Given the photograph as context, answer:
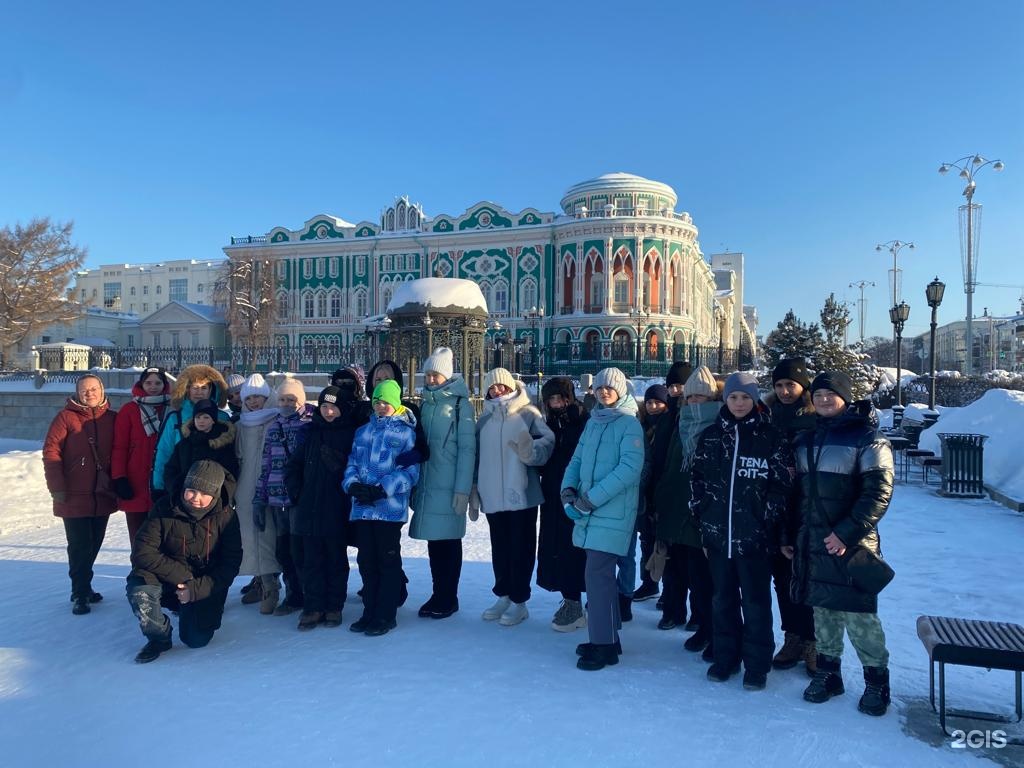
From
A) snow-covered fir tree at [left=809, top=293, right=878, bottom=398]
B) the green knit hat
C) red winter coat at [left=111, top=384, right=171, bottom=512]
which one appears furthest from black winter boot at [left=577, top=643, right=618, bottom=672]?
snow-covered fir tree at [left=809, top=293, right=878, bottom=398]

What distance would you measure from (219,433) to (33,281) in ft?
122

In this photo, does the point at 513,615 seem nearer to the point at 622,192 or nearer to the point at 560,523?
the point at 560,523

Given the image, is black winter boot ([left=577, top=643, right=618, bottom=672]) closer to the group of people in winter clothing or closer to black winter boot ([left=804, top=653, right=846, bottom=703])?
the group of people in winter clothing

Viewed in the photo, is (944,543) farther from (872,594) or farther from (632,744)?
(632,744)

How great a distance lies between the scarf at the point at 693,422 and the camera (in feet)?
14.0

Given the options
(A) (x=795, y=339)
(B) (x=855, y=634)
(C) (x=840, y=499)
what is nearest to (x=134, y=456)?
(C) (x=840, y=499)

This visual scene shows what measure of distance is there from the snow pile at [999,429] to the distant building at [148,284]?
75.4 m

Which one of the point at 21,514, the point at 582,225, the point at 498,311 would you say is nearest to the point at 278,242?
the point at 498,311

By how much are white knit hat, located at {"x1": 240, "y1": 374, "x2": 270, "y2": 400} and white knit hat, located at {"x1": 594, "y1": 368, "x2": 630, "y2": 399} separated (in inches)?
103

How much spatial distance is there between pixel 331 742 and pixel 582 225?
130 ft

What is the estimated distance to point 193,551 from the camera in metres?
4.39

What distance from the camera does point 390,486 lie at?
4668 millimetres

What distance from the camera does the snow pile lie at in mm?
10383

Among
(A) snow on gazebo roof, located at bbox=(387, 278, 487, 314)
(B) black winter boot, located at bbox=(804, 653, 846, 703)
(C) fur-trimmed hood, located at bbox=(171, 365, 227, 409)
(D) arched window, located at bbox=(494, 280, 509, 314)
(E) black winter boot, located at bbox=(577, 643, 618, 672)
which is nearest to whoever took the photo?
(B) black winter boot, located at bbox=(804, 653, 846, 703)
